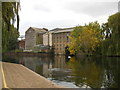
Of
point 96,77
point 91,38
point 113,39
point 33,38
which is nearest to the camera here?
point 96,77

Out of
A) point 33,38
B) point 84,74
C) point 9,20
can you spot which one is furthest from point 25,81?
point 33,38

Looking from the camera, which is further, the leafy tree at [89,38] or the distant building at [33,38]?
the distant building at [33,38]

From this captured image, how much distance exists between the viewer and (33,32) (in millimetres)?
99562

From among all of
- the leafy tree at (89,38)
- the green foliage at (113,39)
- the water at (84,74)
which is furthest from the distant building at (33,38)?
the water at (84,74)

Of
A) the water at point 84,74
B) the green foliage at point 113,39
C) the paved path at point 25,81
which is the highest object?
the green foliage at point 113,39

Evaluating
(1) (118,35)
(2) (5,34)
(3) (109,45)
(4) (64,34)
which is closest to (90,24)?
(3) (109,45)

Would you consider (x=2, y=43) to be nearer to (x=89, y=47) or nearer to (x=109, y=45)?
(x=109, y=45)

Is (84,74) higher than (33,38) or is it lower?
lower

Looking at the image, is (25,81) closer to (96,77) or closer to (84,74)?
(96,77)

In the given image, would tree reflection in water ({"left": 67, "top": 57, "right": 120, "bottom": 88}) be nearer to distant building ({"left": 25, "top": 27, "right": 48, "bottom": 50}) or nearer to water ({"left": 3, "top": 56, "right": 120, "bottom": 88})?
water ({"left": 3, "top": 56, "right": 120, "bottom": 88})

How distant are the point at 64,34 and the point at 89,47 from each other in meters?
30.0

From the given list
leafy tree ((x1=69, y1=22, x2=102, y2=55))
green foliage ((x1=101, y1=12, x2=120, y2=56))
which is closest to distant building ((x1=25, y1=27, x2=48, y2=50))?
leafy tree ((x1=69, y1=22, x2=102, y2=55))

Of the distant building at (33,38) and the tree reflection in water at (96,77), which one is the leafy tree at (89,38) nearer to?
the tree reflection in water at (96,77)

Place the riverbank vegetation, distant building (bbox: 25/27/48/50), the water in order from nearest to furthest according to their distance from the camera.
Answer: the water → the riverbank vegetation → distant building (bbox: 25/27/48/50)
